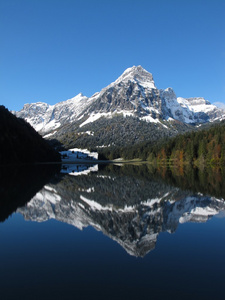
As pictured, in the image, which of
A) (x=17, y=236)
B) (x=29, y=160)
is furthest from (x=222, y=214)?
(x=29, y=160)

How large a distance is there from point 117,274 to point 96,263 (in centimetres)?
128

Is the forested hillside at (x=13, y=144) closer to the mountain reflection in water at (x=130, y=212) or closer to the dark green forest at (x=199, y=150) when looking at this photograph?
the dark green forest at (x=199, y=150)

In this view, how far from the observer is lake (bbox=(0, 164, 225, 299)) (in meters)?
8.03

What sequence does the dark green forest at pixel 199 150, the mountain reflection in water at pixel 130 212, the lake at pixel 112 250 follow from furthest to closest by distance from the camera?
1. the dark green forest at pixel 199 150
2. the mountain reflection in water at pixel 130 212
3. the lake at pixel 112 250

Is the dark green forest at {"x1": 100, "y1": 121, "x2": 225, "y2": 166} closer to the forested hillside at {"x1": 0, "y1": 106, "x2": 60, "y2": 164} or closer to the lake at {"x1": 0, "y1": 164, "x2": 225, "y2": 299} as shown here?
the forested hillside at {"x1": 0, "y1": 106, "x2": 60, "y2": 164}

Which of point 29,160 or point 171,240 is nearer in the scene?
point 171,240

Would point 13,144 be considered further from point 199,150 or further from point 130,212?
point 130,212

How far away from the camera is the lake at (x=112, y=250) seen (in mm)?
8031

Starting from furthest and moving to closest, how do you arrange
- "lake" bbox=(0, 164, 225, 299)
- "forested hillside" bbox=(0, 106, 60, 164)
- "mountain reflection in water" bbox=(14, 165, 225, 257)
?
1. "forested hillside" bbox=(0, 106, 60, 164)
2. "mountain reflection in water" bbox=(14, 165, 225, 257)
3. "lake" bbox=(0, 164, 225, 299)

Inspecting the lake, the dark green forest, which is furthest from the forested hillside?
the lake

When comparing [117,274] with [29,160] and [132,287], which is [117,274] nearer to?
[132,287]

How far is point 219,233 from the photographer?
1416 centimetres

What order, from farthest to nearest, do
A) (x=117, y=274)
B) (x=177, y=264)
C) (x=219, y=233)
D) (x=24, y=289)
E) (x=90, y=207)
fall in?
(x=90, y=207) → (x=219, y=233) → (x=177, y=264) → (x=117, y=274) → (x=24, y=289)

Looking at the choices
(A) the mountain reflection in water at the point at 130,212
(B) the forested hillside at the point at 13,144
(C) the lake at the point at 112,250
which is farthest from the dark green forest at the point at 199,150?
(C) the lake at the point at 112,250
